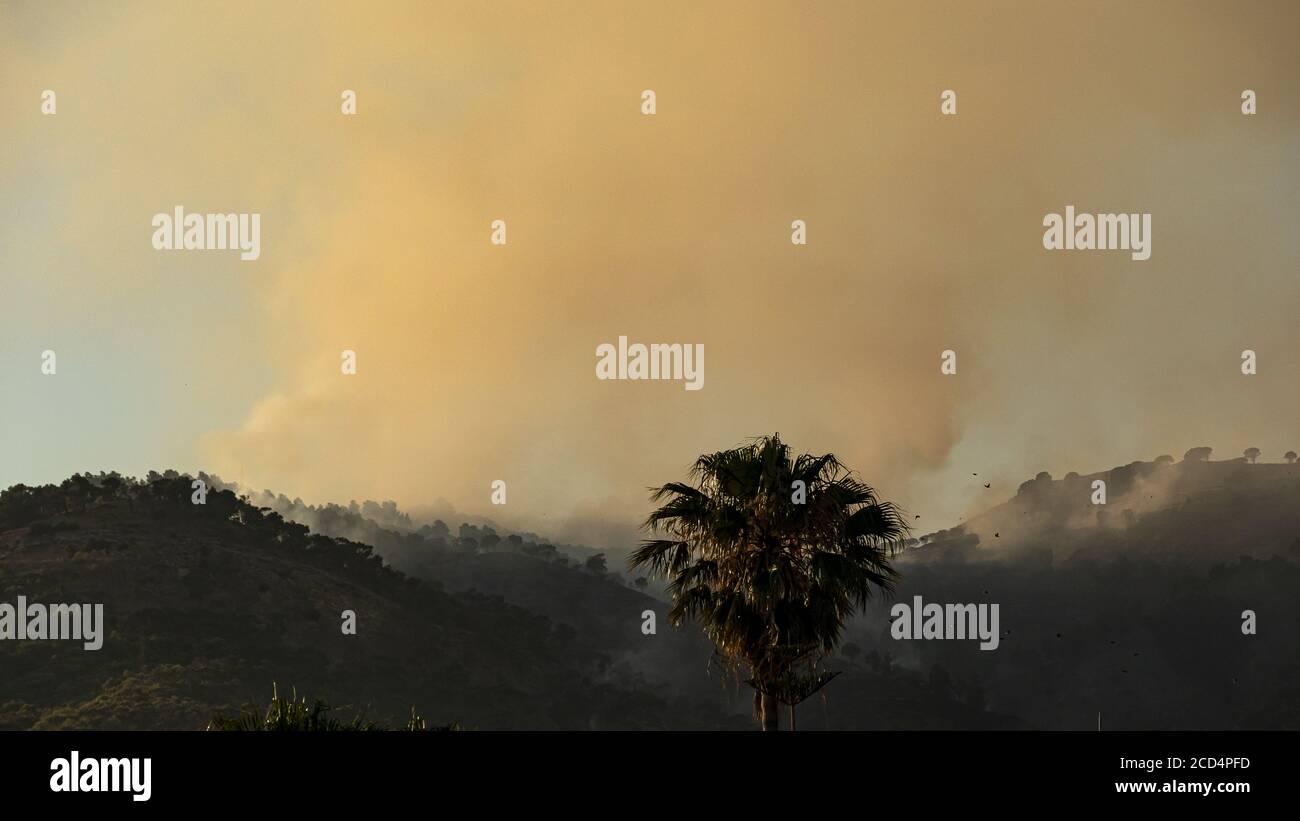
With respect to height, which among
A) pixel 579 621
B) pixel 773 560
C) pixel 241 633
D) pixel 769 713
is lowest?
pixel 241 633

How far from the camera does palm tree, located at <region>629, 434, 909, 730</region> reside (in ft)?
70.8

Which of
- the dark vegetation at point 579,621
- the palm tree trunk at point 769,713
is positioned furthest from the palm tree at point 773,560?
the dark vegetation at point 579,621

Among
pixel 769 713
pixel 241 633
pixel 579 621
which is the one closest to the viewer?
pixel 769 713

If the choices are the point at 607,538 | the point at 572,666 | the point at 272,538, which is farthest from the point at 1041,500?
the point at 272,538

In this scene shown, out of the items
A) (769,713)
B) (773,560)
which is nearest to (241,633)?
(769,713)

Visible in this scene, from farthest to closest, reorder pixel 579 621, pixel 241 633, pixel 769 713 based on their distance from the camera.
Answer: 1. pixel 579 621
2. pixel 241 633
3. pixel 769 713

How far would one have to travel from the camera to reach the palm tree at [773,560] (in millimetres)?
21578

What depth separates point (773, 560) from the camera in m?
21.8

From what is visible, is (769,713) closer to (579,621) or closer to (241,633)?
(241,633)
